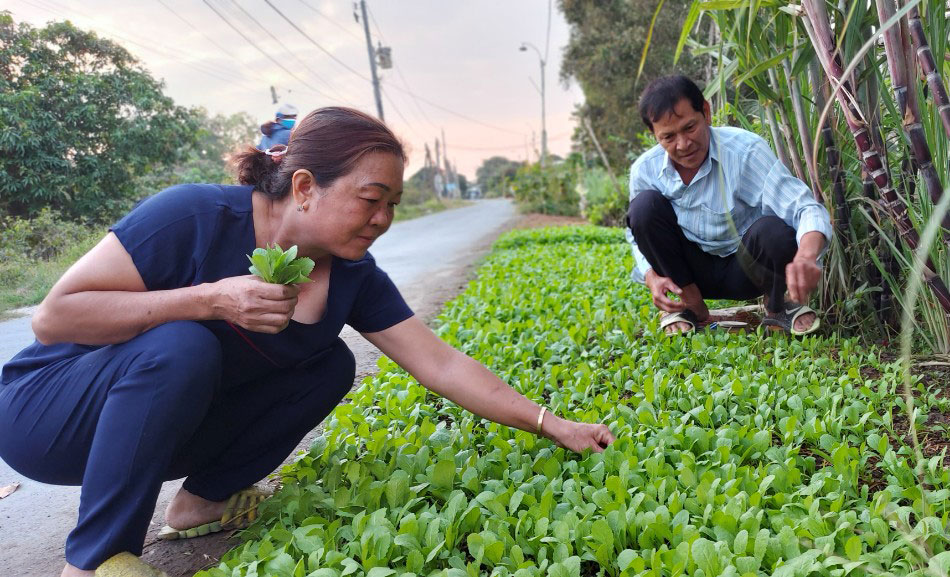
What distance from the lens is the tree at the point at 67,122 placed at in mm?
2797

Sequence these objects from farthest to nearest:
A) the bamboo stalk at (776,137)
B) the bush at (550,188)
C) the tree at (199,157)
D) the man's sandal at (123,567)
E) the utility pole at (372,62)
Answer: the utility pole at (372,62), the bush at (550,188), the tree at (199,157), the bamboo stalk at (776,137), the man's sandal at (123,567)

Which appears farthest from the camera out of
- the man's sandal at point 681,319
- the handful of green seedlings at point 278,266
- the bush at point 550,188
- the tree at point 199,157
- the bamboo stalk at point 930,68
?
the bush at point 550,188

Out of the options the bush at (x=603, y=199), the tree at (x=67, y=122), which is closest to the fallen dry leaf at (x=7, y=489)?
the tree at (x=67, y=122)

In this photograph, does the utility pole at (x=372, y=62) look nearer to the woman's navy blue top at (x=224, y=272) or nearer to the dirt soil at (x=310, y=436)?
the dirt soil at (x=310, y=436)

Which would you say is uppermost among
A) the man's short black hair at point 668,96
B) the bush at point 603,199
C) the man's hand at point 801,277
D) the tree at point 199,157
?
the tree at point 199,157

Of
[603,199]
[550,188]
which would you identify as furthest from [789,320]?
[550,188]

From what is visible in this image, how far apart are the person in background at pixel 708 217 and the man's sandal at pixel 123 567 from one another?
2.05m

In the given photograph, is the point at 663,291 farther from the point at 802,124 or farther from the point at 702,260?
the point at 802,124

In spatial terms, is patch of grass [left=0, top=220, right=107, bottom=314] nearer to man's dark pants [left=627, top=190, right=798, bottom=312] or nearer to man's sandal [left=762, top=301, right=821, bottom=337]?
man's dark pants [left=627, top=190, right=798, bottom=312]

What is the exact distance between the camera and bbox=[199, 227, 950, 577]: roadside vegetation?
4.65 feet

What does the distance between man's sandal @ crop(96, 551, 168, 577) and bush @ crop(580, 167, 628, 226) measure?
7.64 m

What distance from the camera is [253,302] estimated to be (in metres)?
1.53

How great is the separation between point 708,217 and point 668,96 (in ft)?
Answer: 1.88

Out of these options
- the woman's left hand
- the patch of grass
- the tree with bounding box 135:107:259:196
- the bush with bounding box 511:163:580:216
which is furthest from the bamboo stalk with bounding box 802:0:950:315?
the bush with bounding box 511:163:580:216
